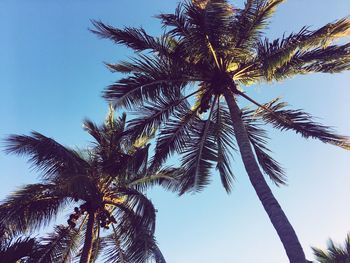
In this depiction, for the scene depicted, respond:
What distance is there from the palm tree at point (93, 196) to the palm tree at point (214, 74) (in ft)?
4.23

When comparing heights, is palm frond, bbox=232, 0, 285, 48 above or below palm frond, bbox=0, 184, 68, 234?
above

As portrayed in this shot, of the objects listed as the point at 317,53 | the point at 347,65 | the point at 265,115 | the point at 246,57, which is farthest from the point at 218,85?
the point at 347,65

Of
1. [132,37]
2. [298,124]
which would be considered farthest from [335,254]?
[132,37]

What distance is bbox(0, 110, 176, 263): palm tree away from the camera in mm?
11828

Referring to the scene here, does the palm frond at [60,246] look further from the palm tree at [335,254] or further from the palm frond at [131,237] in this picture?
the palm tree at [335,254]

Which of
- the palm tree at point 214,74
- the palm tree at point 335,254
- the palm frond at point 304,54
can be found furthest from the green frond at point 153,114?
the palm tree at point 335,254

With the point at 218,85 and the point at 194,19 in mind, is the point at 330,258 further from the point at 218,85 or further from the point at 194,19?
the point at 194,19

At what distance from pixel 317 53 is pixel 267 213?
5492 millimetres

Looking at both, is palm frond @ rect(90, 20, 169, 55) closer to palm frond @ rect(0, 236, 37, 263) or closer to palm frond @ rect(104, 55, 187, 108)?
palm frond @ rect(104, 55, 187, 108)

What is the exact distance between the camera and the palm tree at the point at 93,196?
38.8ft

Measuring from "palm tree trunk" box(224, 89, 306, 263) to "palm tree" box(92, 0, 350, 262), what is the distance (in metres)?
0.05

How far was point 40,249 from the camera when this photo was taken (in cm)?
1321

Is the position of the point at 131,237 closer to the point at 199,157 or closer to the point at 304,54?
the point at 199,157

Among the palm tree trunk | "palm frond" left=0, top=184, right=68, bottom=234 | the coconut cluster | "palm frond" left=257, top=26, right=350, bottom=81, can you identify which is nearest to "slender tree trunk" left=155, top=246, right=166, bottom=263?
the coconut cluster
